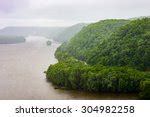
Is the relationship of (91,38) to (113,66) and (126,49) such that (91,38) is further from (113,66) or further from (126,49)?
(113,66)

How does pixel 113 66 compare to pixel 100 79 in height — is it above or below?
below

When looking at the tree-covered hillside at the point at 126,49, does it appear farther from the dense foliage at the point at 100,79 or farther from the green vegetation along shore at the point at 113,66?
the dense foliage at the point at 100,79

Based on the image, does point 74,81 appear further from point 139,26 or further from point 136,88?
point 139,26

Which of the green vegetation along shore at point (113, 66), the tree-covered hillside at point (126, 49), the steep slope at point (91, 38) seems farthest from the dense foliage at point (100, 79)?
the steep slope at point (91, 38)

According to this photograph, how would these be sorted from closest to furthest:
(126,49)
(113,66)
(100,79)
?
(100,79) < (113,66) < (126,49)

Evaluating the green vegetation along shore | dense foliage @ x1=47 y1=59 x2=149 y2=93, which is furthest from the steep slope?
dense foliage @ x1=47 y1=59 x2=149 y2=93

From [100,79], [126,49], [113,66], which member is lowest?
[113,66]

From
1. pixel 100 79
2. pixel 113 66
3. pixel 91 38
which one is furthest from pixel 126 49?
pixel 91 38

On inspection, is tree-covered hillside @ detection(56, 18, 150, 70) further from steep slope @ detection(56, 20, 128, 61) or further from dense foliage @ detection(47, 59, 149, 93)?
dense foliage @ detection(47, 59, 149, 93)

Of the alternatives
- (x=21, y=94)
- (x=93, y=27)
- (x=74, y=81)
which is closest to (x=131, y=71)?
(x=74, y=81)
